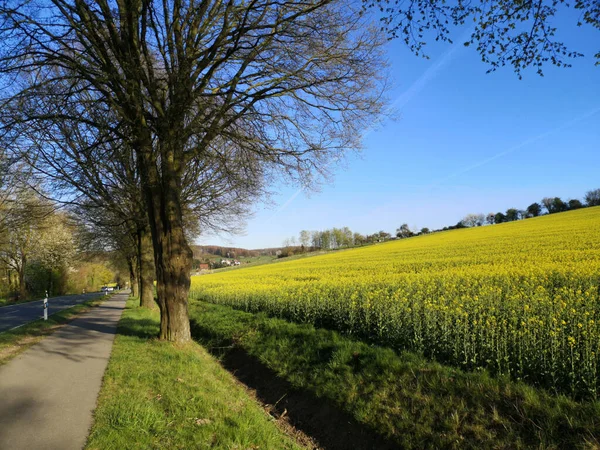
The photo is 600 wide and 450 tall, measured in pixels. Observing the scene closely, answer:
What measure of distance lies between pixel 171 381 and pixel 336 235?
387 ft

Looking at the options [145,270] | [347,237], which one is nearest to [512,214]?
[347,237]

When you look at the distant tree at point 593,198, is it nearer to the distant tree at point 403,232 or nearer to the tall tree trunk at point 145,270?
the distant tree at point 403,232

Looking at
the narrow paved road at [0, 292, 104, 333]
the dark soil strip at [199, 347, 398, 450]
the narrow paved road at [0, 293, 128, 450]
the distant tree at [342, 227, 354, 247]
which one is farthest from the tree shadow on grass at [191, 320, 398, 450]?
the distant tree at [342, 227, 354, 247]

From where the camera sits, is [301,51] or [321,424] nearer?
[321,424]

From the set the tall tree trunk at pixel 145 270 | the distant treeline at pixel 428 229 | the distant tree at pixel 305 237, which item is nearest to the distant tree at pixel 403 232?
the distant treeline at pixel 428 229

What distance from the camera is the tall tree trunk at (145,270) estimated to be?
19.4 meters

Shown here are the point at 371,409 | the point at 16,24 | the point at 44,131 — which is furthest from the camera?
the point at 44,131

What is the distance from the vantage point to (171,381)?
603 cm

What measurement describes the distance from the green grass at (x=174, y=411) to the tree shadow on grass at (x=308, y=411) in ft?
1.48

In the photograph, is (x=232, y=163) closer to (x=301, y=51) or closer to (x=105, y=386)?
(x=301, y=51)

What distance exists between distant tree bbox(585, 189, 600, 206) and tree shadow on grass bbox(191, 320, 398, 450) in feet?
234

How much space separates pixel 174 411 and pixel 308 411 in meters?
1.96

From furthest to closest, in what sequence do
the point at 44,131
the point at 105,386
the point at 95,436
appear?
the point at 44,131 < the point at 105,386 < the point at 95,436

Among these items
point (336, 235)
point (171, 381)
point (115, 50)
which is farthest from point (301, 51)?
point (336, 235)
